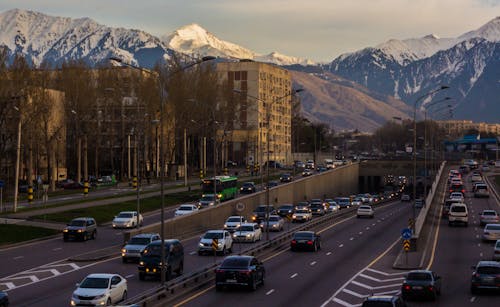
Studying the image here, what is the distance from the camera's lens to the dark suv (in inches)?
1459

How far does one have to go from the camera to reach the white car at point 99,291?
94.5 ft

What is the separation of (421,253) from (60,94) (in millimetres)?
70432

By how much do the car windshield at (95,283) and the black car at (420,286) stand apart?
1173 centimetres

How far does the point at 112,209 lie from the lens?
74.1 meters

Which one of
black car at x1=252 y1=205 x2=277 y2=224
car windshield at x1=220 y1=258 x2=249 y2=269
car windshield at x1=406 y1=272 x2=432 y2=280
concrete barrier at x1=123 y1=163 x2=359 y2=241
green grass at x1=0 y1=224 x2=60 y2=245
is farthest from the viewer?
black car at x1=252 y1=205 x2=277 y2=224

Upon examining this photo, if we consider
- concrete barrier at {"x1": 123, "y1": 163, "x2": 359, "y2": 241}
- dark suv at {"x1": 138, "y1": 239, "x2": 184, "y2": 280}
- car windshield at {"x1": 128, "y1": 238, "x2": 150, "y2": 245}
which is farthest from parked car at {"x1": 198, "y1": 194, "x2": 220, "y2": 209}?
dark suv at {"x1": 138, "y1": 239, "x2": 184, "y2": 280}

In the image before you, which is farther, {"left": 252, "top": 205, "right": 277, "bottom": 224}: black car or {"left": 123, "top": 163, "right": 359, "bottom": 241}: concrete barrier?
{"left": 252, "top": 205, "right": 277, "bottom": 224}: black car

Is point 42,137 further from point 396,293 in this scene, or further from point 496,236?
point 396,293

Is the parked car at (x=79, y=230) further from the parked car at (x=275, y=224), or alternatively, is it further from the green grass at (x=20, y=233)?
the parked car at (x=275, y=224)

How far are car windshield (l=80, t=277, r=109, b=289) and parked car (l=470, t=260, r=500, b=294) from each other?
15.4 m

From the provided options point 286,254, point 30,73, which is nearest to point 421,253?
point 286,254

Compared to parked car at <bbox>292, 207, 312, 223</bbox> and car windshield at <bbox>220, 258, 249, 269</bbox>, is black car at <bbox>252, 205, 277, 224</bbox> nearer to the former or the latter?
parked car at <bbox>292, 207, 312, 223</bbox>

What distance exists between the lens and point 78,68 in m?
112

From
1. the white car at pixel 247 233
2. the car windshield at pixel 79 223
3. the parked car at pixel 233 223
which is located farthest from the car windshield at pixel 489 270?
the parked car at pixel 233 223
